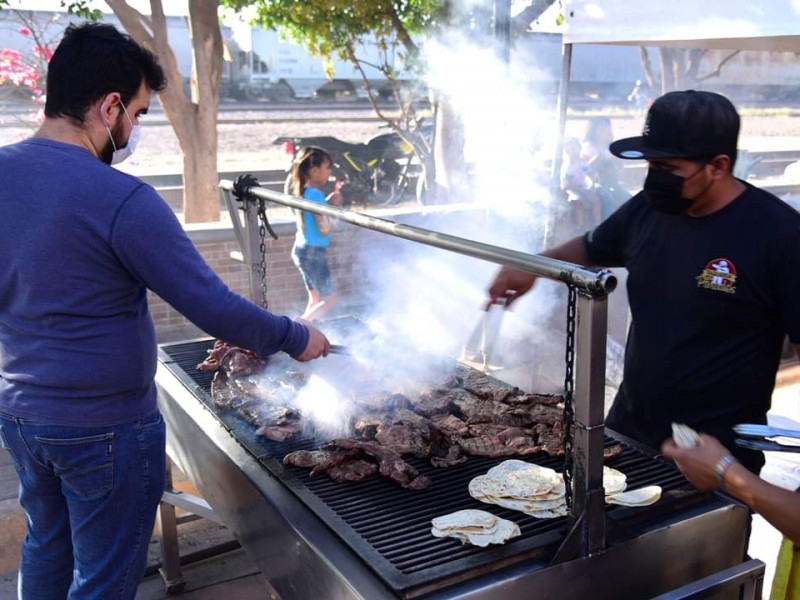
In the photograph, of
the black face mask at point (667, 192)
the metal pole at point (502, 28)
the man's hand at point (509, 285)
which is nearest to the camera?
the black face mask at point (667, 192)

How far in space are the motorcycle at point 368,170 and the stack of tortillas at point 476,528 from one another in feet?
45.4

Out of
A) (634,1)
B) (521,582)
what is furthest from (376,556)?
(634,1)

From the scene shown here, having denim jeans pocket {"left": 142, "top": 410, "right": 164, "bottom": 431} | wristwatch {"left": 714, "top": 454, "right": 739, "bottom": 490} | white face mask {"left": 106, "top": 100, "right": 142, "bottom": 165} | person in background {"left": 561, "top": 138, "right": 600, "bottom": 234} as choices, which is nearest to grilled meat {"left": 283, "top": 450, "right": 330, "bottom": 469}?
denim jeans pocket {"left": 142, "top": 410, "right": 164, "bottom": 431}

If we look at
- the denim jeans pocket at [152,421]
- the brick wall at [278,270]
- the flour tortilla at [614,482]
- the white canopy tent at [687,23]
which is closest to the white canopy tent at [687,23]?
the white canopy tent at [687,23]

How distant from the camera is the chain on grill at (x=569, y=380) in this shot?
1873 mm

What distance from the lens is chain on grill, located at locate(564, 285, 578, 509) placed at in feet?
6.15

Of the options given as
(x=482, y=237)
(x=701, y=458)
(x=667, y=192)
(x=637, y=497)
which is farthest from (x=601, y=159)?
(x=701, y=458)

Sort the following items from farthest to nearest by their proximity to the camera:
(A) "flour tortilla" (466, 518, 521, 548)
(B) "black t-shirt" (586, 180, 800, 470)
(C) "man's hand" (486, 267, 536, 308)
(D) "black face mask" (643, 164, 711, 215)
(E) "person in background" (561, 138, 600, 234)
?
1. (E) "person in background" (561, 138, 600, 234)
2. (C) "man's hand" (486, 267, 536, 308)
3. (D) "black face mask" (643, 164, 711, 215)
4. (B) "black t-shirt" (586, 180, 800, 470)
5. (A) "flour tortilla" (466, 518, 521, 548)

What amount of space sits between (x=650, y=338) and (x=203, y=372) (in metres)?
2.10

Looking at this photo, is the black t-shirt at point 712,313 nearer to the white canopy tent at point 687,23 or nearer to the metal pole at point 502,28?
the white canopy tent at point 687,23

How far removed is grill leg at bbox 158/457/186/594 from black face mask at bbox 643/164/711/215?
2789mm

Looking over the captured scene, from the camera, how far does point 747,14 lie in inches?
153

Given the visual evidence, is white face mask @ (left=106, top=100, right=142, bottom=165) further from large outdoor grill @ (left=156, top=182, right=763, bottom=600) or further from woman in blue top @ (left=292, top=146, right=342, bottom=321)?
woman in blue top @ (left=292, top=146, right=342, bottom=321)

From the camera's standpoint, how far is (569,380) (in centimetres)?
194
